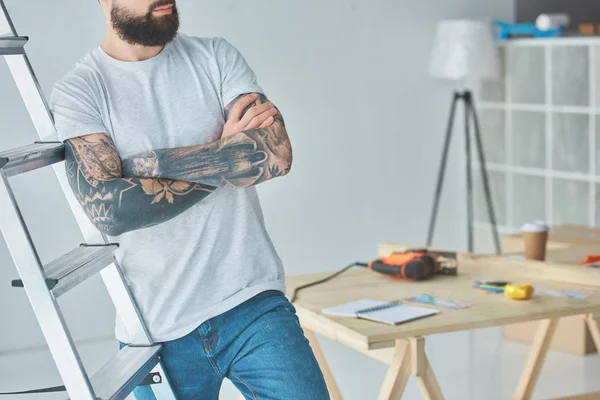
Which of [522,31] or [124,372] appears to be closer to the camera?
[124,372]

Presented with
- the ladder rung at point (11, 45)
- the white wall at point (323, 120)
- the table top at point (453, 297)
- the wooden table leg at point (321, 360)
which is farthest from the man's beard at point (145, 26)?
the white wall at point (323, 120)

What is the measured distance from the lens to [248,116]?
2.22 meters

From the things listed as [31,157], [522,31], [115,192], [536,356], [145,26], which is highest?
[145,26]

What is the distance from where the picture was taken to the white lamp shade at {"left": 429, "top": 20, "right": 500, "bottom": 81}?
5.63 m

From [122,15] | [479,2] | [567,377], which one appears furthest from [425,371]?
[479,2]

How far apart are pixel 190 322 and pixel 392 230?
403 cm

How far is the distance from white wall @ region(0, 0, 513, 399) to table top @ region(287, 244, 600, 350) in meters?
1.85

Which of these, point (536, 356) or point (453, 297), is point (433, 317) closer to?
point (453, 297)

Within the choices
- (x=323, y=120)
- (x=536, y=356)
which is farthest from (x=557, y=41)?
(x=536, y=356)

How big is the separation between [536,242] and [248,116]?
156 centimetres

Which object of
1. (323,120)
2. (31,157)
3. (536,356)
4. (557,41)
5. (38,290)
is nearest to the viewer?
(38,290)

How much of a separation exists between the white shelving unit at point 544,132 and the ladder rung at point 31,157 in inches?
148

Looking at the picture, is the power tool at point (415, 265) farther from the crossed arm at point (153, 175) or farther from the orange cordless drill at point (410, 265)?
the crossed arm at point (153, 175)

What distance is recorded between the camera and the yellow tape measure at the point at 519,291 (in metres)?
2.80
